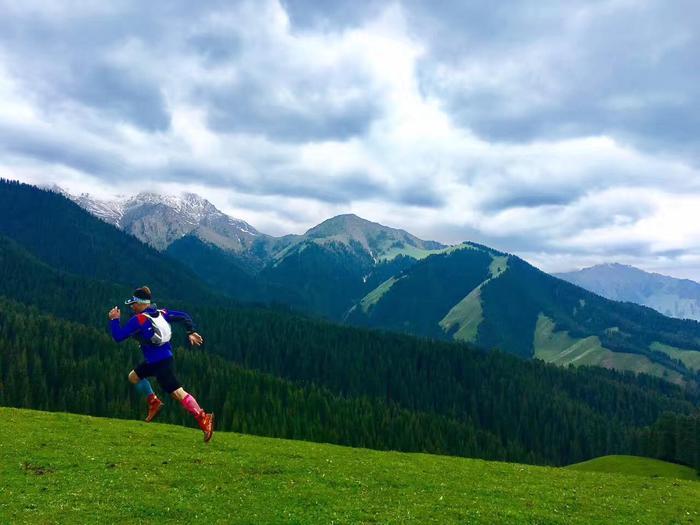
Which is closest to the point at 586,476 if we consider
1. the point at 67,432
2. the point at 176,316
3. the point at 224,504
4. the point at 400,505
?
the point at 400,505

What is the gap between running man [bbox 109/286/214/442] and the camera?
21.7m

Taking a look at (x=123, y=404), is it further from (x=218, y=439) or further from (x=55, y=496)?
(x=55, y=496)

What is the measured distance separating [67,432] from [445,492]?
32.0 metres

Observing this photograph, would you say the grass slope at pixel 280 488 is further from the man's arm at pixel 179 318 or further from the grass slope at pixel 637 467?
the grass slope at pixel 637 467

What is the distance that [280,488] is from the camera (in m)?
25.7

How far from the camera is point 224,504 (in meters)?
22.3

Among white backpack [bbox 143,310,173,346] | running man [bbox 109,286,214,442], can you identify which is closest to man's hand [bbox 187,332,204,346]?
running man [bbox 109,286,214,442]

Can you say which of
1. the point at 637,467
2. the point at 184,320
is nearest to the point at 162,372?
the point at 184,320

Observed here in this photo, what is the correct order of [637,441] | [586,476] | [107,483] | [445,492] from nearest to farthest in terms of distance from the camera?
1. [107,483]
2. [445,492]
3. [586,476]
4. [637,441]

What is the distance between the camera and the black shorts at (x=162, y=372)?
23.0 metres

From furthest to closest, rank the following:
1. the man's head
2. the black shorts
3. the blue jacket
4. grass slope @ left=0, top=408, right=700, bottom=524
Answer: the black shorts < the man's head < grass slope @ left=0, top=408, right=700, bottom=524 < the blue jacket

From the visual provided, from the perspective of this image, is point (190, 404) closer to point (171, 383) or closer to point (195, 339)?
point (171, 383)

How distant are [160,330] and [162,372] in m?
2.11

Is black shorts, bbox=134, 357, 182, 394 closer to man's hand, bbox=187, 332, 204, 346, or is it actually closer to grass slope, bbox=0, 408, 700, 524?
man's hand, bbox=187, 332, 204, 346
